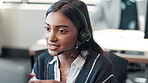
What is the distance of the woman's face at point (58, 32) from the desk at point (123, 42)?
1.04 metres

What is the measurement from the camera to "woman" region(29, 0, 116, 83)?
27.0 inches

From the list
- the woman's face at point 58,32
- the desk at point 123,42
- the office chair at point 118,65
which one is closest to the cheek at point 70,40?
the woman's face at point 58,32

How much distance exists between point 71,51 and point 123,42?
130 cm

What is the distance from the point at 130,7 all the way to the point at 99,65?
1.83m

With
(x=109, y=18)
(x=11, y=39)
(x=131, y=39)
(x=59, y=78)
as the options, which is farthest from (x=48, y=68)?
(x=109, y=18)

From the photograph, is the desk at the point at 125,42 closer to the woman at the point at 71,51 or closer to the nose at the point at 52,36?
the woman at the point at 71,51

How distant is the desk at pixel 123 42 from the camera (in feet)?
5.98

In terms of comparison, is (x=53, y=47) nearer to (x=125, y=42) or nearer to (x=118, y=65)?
(x=118, y=65)

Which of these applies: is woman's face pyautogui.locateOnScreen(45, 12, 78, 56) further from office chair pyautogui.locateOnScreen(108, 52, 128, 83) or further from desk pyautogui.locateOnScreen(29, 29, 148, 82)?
desk pyautogui.locateOnScreen(29, 29, 148, 82)

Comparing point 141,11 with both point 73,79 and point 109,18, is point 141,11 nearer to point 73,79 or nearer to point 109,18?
point 109,18

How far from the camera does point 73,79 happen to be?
765 millimetres

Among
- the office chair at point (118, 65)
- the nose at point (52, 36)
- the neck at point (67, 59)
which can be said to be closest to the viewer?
the nose at point (52, 36)

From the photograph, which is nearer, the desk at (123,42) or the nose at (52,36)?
the nose at (52,36)

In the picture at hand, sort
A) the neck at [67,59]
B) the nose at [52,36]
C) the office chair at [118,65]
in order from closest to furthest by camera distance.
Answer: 1. the nose at [52,36]
2. the neck at [67,59]
3. the office chair at [118,65]
